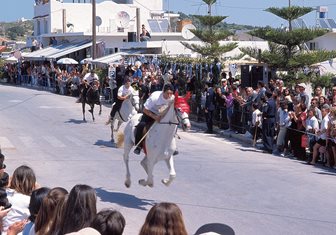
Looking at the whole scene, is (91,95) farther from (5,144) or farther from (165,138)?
(165,138)

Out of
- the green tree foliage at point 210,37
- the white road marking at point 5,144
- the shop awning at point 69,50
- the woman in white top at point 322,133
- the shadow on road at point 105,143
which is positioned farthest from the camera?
the shop awning at point 69,50

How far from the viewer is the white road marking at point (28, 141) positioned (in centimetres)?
2288

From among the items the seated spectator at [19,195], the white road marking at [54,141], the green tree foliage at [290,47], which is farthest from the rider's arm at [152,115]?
the green tree foliage at [290,47]

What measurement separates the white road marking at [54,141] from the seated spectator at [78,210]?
1654 cm

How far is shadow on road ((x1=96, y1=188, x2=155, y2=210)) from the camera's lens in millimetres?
13856

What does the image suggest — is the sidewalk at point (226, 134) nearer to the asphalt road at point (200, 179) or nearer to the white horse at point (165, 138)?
the asphalt road at point (200, 179)

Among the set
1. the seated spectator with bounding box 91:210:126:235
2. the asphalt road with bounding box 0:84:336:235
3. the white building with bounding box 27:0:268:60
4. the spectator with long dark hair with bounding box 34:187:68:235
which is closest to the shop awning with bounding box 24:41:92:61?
the white building with bounding box 27:0:268:60

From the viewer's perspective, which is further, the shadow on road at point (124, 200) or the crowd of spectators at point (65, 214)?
the shadow on road at point (124, 200)

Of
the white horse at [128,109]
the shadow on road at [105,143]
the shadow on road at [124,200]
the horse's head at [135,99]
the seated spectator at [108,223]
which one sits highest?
the seated spectator at [108,223]

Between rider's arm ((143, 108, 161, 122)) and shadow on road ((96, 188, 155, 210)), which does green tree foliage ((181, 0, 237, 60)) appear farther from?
rider's arm ((143, 108, 161, 122))

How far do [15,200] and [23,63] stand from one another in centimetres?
5618

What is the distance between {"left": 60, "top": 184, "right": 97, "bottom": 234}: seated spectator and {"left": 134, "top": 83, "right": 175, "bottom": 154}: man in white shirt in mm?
7807

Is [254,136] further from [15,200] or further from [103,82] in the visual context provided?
[103,82]

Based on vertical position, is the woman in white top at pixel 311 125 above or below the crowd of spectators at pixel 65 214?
below
